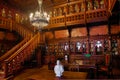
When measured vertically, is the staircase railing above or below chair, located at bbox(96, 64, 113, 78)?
above

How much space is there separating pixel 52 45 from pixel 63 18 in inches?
94.9

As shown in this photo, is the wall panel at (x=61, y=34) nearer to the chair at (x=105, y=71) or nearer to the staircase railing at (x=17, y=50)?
the staircase railing at (x=17, y=50)

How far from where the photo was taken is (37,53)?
27.1 ft

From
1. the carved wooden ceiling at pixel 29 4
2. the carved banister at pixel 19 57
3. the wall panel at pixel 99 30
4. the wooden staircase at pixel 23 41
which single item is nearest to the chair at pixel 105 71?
the wall panel at pixel 99 30

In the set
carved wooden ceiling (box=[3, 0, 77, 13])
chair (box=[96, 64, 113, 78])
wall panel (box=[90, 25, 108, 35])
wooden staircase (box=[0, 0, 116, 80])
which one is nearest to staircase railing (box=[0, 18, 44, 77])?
wooden staircase (box=[0, 0, 116, 80])

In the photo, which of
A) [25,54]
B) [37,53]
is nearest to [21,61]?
[25,54]

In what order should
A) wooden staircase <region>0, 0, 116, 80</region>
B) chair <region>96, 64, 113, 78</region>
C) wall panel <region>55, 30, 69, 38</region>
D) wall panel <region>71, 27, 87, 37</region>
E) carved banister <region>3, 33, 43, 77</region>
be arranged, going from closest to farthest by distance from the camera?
1. chair <region>96, 64, 113, 78</region>
2. carved banister <region>3, 33, 43, 77</region>
3. wooden staircase <region>0, 0, 116, 80</region>
4. wall panel <region>71, 27, 87, 37</region>
5. wall panel <region>55, 30, 69, 38</region>

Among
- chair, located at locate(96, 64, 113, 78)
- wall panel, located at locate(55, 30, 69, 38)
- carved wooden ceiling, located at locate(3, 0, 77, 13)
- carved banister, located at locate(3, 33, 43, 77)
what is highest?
carved wooden ceiling, located at locate(3, 0, 77, 13)

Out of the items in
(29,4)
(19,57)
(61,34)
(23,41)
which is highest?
(29,4)

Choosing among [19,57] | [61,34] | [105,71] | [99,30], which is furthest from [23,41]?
[105,71]

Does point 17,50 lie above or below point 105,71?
above

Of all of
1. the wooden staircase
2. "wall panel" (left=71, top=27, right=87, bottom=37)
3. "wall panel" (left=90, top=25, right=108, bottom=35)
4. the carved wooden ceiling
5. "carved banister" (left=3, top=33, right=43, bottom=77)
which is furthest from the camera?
the carved wooden ceiling

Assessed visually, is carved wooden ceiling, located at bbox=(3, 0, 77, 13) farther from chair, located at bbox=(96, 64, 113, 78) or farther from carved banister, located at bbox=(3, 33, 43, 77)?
chair, located at bbox=(96, 64, 113, 78)

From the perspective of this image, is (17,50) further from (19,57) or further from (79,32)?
(79,32)
